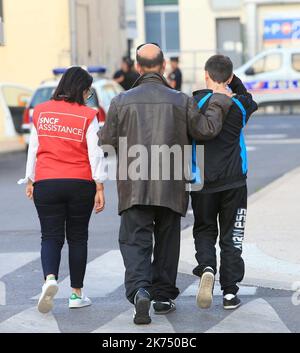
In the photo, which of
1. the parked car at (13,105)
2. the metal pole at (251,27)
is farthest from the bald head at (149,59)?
the metal pole at (251,27)

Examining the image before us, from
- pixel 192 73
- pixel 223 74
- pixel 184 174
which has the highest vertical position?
pixel 223 74

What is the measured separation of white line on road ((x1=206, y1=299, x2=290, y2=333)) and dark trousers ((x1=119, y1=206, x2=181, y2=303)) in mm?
491

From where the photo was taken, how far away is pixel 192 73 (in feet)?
146

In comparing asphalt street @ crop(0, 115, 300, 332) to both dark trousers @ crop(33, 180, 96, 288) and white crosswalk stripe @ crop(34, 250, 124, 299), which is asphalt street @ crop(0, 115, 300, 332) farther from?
dark trousers @ crop(33, 180, 96, 288)

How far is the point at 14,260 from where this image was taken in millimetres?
10781

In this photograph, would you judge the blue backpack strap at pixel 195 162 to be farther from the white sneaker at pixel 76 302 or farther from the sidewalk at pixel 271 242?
the sidewalk at pixel 271 242

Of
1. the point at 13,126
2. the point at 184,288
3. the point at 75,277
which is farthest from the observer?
the point at 13,126

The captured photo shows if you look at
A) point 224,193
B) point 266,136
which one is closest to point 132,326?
point 224,193

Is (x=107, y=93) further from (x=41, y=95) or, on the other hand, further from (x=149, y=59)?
(x=149, y=59)

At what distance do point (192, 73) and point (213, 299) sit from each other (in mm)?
A: 36172

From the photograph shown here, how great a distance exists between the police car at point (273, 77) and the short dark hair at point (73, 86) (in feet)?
94.2

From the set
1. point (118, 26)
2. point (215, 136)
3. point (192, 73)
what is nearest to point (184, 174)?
point (215, 136)

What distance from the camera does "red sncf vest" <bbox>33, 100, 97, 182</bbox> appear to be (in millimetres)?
A: 8180

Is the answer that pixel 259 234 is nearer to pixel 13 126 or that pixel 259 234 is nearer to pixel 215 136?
pixel 215 136
